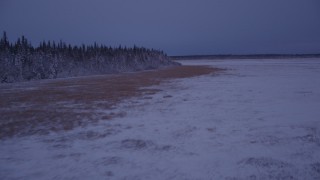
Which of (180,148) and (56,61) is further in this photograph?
(56,61)

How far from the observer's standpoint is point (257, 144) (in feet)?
20.6

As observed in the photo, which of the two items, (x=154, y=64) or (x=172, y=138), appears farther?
(x=154, y=64)

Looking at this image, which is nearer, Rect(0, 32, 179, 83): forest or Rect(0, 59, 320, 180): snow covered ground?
Rect(0, 59, 320, 180): snow covered ground

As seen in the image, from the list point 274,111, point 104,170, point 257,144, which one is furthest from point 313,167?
point 274,111

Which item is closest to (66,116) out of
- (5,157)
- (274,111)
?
(5,157)

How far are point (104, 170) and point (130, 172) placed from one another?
0.46 metres

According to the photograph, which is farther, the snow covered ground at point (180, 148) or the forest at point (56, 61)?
the forest at point (56, 61)

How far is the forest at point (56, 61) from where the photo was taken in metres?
26.9

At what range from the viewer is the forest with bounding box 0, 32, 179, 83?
88.3 feet

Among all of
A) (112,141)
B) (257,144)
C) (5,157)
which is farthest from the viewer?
(112,141)

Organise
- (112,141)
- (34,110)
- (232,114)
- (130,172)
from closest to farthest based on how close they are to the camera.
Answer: (130,172), (112,141), (232,114), (34,110)

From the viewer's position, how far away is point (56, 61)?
32188 mm

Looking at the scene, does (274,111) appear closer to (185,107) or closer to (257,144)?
(185,107)

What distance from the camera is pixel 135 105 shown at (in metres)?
11.4
